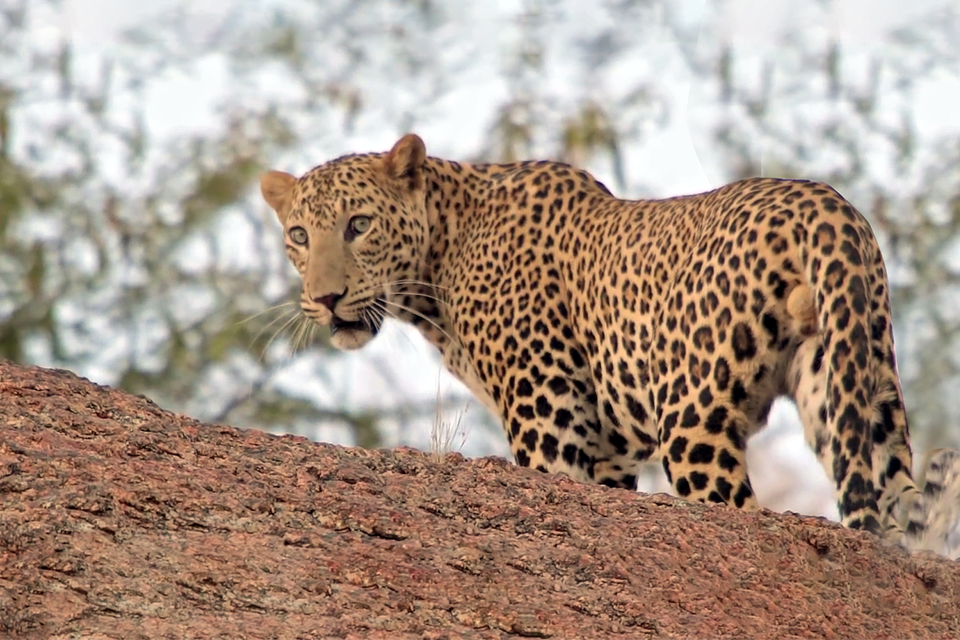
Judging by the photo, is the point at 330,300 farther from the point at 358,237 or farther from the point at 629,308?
the point at 629,308

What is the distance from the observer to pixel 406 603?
5852 millimetres

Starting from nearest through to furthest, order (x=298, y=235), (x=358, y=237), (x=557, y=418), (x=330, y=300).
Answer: (x=557, y=418)
(x=330, y=300)
(x=358, y=237)
(x=298, y=235)

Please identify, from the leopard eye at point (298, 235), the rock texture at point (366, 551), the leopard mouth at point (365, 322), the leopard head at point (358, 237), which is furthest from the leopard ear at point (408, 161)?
the rock texture at point (366, 551)

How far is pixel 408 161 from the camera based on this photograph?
412 inches

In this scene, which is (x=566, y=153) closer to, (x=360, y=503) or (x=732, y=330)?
(x=732, y=330)

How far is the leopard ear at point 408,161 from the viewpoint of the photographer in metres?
10.4

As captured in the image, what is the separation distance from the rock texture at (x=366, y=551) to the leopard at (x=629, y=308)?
0.69 metres

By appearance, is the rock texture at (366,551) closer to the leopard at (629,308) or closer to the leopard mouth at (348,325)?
the leopard at (629,308)

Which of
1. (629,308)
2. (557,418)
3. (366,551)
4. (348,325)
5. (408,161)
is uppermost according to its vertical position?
(408,161)

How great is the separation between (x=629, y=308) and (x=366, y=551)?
9.71ft

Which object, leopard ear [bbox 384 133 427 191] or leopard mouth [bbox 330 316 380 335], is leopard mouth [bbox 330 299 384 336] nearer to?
leopard mouth [bbox 330 316 380 335]

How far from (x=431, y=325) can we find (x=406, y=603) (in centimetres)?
447

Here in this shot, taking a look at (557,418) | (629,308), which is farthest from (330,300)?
(629,308)

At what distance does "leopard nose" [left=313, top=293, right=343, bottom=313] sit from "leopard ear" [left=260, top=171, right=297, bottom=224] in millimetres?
1011
